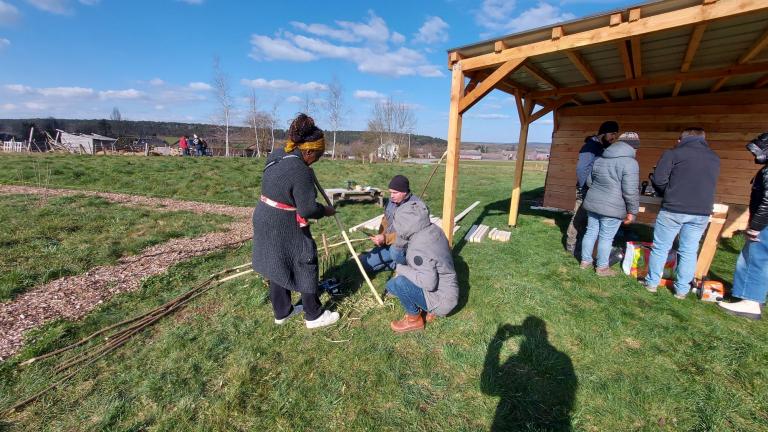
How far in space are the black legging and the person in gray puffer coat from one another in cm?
387

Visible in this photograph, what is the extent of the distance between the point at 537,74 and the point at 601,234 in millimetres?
2820

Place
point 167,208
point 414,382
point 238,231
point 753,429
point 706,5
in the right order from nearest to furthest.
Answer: point 753,429
point 414,382
point 706,5
point 238,231
point 167,208

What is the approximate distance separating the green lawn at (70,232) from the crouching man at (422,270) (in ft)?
15.0

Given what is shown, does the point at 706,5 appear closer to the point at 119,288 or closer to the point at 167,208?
the point at 119,288

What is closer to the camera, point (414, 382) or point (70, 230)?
point (414, 382)

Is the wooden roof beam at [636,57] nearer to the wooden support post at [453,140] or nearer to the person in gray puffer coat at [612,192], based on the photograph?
the person in gray puffer coat at [612,192]

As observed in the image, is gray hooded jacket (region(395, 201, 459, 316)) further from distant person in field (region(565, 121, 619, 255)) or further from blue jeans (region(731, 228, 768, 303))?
blue jeans (region(731, 228, 768, 303))

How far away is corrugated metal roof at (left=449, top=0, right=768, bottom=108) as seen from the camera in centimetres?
320

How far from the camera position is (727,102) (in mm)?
6629

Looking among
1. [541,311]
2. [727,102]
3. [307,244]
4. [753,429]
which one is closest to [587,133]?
[727,102]

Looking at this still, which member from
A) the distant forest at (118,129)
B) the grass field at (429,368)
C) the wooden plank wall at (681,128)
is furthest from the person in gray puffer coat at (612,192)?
the distant forest at (118,129)

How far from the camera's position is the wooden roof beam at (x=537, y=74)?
487 cm

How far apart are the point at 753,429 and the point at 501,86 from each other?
214 inches

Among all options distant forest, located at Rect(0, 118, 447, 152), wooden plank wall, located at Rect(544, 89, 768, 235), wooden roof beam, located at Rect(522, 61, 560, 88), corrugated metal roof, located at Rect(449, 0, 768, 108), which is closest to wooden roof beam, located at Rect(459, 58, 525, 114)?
corrugated metal roof, located at Rect(449, 0, 768, 108)
